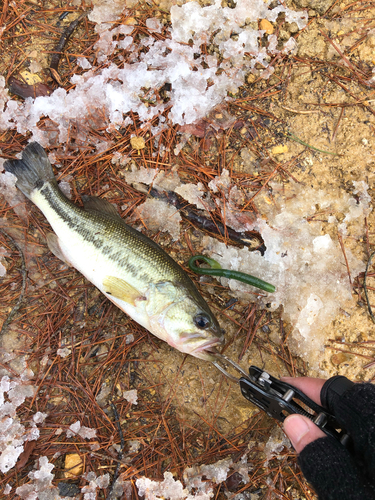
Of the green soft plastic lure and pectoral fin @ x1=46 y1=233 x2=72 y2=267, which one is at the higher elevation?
pectoral fin @ x1=46 y1=233 x2=72 y2=267

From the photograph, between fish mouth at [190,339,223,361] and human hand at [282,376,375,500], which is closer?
human hand at [282,376,375,500]

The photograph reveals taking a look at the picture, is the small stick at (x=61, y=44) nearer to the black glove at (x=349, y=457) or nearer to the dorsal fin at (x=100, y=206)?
the dorsal fin at (x=100, y=206)

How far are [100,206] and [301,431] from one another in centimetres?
269

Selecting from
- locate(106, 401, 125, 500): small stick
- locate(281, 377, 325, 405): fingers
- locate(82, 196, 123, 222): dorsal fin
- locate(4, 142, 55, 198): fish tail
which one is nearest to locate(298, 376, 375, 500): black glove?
locate(281, 377, 325, 405): fingers

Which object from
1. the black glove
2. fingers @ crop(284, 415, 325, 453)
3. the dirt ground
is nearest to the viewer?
the black glove

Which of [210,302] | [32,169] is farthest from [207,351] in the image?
[32,169]

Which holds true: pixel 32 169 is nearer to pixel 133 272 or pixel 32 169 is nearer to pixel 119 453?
pixel 133 272

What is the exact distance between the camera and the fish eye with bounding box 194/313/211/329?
10.5 feet

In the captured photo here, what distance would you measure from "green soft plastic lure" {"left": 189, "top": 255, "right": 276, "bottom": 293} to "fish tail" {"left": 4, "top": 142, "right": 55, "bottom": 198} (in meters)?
1.75

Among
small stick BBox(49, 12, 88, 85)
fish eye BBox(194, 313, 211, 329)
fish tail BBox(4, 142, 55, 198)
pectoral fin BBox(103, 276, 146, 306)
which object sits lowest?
fish eye BBox(194, 313, 211, 329)

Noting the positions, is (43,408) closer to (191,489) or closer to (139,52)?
(191,489)

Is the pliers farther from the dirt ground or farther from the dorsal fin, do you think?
the dorsal fin

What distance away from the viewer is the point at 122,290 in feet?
10.8

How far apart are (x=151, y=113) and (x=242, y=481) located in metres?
3.82
